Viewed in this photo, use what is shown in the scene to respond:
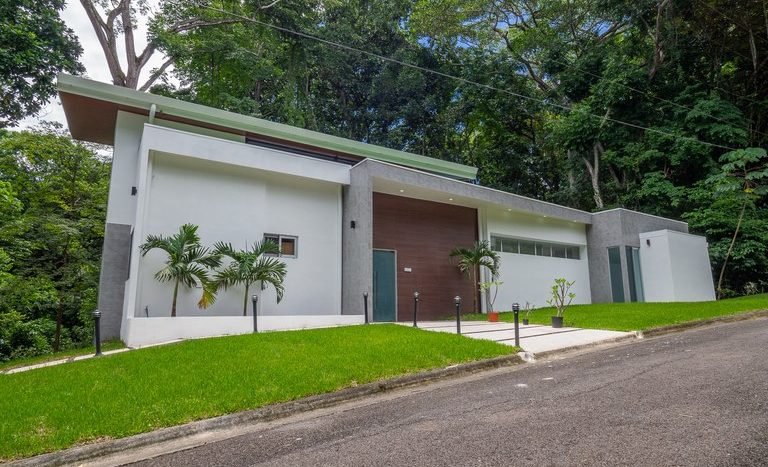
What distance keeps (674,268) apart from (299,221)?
15534mm

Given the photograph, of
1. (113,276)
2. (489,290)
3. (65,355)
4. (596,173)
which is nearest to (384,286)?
(489,290)

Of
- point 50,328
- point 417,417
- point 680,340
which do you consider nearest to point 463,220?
point 680,340

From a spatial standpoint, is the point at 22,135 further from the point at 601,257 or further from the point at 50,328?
the point at 601,257

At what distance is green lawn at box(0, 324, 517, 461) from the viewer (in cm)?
463

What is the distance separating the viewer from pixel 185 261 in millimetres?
10422

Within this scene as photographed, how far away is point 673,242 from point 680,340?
11486 millimetres

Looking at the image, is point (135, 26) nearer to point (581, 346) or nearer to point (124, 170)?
point (124, 170)

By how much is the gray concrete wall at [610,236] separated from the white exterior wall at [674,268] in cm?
79

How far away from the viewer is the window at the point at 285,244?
12.7 metres

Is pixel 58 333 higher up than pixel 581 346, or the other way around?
pixel 581 346

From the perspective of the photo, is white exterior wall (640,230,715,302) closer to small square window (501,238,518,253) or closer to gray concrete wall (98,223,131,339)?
small square window (501,238,518,253)

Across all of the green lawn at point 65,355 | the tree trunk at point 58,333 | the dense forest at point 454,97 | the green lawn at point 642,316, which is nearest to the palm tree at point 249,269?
the green lawn at point 65,355

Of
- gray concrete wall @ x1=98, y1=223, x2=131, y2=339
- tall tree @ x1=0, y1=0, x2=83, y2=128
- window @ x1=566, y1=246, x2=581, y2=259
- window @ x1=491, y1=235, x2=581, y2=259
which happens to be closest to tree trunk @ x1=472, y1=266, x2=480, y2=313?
window @ x1=491, y1=235, x2=581, y2=259

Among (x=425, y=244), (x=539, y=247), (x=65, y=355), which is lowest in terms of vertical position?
(x=65, y=355)
